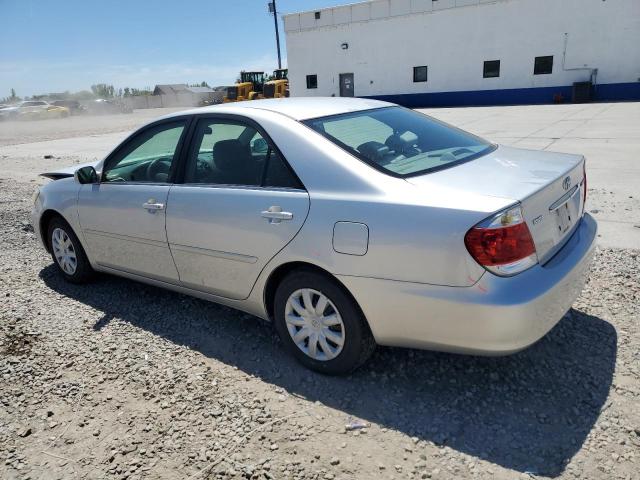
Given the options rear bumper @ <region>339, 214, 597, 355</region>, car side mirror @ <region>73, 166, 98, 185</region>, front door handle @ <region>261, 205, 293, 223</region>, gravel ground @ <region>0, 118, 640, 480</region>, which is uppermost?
car side mirror @ <region>73, 166, 98, 185</region>

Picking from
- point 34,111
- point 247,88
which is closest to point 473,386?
point 247,88

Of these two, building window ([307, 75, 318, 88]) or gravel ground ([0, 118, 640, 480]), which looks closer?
gravel ground ([0, 118, 640, 480])

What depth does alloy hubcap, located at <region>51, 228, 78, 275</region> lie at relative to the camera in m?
4.55

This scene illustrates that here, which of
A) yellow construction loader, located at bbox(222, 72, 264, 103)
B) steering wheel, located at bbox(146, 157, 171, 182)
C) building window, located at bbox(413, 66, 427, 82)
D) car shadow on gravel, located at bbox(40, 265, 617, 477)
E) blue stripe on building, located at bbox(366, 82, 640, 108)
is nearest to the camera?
car shadow on gravel, located at bbox(40, 265, 617, 477)

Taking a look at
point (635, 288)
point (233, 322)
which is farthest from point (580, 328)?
point (233, 322)

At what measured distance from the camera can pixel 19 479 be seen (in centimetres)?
245

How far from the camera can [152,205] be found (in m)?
3.59

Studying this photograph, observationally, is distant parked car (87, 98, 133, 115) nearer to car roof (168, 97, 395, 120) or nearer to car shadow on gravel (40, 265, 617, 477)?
car roof (168, 97, 395, 120)

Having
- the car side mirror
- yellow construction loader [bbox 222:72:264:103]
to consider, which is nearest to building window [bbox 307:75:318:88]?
yellow construction loader [bbox 222:72:264:103]

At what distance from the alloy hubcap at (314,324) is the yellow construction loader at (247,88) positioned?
1372 inches

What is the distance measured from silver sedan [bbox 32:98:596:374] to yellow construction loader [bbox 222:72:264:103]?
111 feet

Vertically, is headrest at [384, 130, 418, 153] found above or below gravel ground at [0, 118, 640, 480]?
above

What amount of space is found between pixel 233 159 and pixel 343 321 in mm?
1322

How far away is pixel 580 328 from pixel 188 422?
252 centimetres
